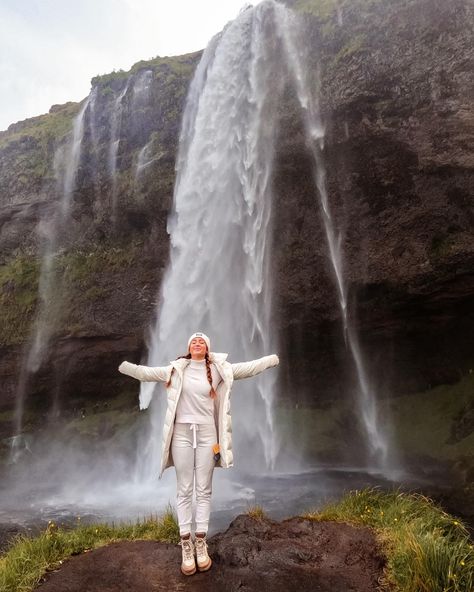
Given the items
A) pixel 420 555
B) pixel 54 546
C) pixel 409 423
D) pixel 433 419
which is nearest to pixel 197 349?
pixel 420 555

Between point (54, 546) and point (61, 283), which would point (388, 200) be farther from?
point (54, 546)

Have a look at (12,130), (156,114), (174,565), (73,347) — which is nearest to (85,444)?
(73,347)

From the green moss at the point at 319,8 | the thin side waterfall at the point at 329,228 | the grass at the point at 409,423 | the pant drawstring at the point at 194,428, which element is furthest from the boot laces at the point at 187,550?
the green moss at the point at 319,8

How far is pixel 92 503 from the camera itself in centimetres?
1465

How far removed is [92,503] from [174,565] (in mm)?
10181

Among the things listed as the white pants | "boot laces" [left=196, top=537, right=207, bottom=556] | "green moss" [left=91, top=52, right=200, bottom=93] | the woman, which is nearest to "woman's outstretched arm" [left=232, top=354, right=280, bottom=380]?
the woman

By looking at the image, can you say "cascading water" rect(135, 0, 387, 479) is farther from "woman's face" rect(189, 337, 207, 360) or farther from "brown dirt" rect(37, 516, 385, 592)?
"woman's face" rect(189, 337, 207, 360)

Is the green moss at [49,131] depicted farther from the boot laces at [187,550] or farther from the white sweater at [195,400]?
the boot laces at [187,550]

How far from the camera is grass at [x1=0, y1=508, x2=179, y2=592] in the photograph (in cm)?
547

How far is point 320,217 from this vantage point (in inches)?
783

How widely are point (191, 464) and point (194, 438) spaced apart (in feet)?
0.93

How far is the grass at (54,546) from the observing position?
5.47 meters

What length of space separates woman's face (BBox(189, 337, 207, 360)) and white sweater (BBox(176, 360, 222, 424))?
0.13 metres

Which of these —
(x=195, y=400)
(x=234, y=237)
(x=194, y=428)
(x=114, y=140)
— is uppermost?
(x=114, y=140)
